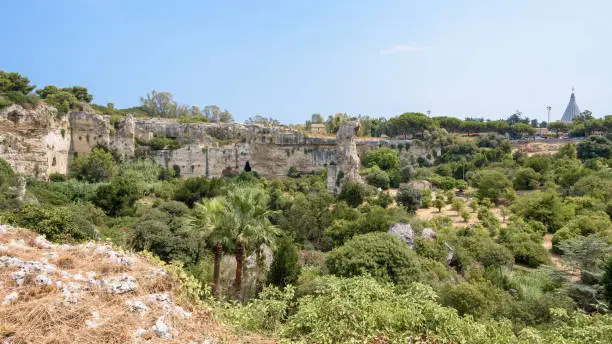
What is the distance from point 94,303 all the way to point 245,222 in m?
4.47

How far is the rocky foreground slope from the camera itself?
437 cm

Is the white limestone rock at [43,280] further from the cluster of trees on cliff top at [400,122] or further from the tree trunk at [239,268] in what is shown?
the cluster of trees on cliff top at [400,122]

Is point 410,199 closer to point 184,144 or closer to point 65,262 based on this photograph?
point 65,262

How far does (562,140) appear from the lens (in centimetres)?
4744

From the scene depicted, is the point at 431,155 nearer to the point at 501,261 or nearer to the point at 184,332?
the point at 501,261

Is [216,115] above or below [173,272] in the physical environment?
above

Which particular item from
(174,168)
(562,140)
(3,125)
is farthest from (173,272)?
(562,140)

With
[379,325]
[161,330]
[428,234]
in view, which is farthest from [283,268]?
[428,234]

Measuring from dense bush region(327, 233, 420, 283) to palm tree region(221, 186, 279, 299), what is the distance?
249 cm

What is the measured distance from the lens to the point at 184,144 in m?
36.8

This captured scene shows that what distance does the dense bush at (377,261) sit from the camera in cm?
1057

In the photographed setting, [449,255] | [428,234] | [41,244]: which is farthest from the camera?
[428,234]

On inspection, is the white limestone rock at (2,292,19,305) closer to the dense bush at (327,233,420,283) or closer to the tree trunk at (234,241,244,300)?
the tree trunk at (234,241,244,300)

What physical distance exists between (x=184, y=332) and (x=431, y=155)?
4135 centimetres
